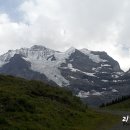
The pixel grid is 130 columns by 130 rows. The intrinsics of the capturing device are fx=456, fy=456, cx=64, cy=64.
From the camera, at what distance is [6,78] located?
93.7 metres

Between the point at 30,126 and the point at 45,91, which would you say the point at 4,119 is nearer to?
the point at 30,126

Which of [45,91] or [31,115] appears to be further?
[45,91]

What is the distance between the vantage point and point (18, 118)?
165 feet

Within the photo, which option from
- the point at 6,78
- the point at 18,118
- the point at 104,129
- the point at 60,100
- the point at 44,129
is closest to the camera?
the point at 44,129

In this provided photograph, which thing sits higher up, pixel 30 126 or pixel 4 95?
pixel 4 95

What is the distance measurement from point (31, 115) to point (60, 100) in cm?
2786

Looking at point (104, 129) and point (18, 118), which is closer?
point (18, 118)

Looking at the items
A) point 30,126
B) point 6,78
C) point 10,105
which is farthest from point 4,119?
point 6,78

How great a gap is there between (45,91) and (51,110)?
66.5 ft

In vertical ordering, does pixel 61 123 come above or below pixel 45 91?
below

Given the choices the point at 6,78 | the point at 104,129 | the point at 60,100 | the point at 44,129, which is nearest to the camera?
the point at 44,129

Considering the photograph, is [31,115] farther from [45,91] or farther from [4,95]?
[45,91]

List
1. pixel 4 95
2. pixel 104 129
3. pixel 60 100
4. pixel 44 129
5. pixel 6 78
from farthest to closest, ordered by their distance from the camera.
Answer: pixel 6 78, pixel 60 100, pixel 4 95, pixel 104 129, pixel 44 129

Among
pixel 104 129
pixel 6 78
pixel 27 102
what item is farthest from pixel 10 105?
pixel 6 78
